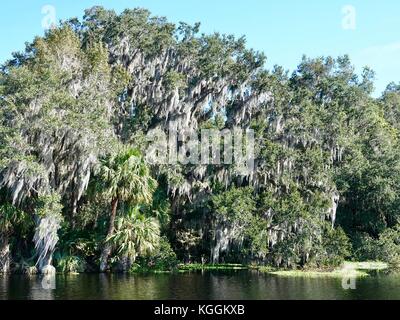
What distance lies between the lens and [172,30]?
166 feet

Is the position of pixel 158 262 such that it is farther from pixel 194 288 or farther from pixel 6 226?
pixel 194 288

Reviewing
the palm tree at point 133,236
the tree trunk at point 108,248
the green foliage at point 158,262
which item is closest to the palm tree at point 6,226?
the tree trunk at point 108,248

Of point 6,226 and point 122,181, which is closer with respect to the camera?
point 6,226

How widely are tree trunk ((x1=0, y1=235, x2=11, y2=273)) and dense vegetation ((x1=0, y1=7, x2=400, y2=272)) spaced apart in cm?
8

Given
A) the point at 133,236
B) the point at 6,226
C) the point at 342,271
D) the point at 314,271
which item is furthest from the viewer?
the point at 314,271

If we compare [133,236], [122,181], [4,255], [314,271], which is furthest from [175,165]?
[4,255]

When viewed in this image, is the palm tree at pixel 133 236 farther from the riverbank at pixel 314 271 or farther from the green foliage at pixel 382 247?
the green foliage at pixel 382 247

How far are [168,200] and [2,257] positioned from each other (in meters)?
14.1

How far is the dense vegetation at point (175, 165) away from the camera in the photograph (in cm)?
3744

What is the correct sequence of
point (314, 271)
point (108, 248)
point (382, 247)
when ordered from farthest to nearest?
point (382, 247)
point (314, 271)
point (108, 248)

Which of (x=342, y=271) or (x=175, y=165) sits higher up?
(x=175, y=165)

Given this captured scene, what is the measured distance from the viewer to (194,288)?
2880cm

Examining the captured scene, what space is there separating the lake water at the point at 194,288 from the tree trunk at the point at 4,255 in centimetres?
303

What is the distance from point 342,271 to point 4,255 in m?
23.2
